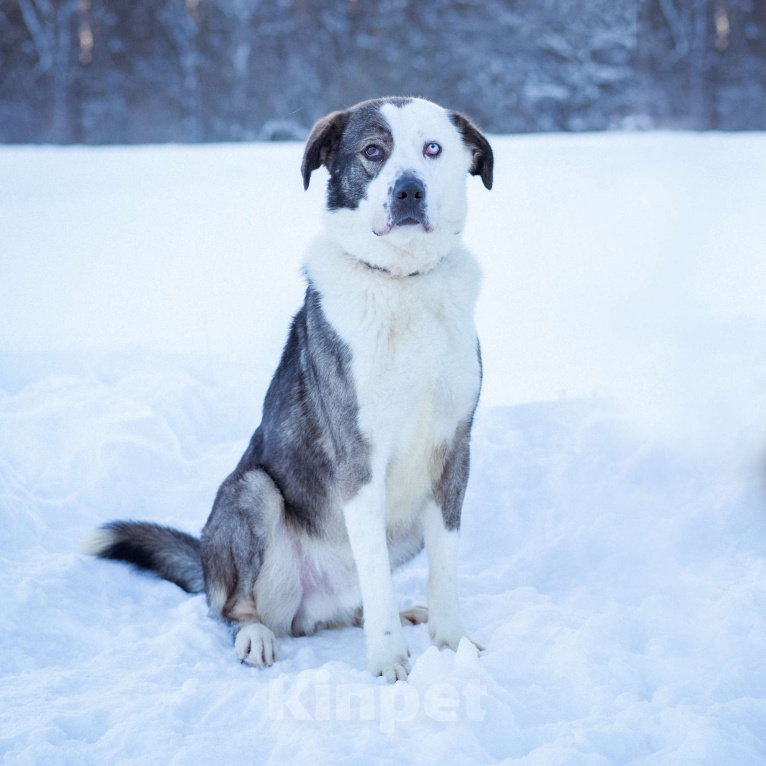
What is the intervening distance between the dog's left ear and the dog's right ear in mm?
362

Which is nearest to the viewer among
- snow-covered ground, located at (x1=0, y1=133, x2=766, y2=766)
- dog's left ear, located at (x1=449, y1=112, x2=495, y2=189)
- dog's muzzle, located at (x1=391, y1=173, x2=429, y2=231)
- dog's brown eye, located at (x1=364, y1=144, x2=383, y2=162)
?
snow-covered ground, located at (x1=0, y1=133, x2=766, y2=766)

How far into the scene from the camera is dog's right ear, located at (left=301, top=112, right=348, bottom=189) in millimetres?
2518

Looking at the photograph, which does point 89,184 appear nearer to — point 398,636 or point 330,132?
point 330,132

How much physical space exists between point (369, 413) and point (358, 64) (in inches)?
327

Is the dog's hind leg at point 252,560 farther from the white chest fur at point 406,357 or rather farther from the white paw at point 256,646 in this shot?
the white chest fur at point 406,357

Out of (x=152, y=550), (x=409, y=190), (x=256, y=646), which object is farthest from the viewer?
(x=152, y=550)

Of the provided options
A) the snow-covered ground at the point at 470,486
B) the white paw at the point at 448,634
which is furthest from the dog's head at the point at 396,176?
the white paw at the point at 448,634

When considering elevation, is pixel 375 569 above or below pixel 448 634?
above

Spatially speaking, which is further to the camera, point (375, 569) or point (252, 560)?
point (252, 560)

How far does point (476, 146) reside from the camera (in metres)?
2.63

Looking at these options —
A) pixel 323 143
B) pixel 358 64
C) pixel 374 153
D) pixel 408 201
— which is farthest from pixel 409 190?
pixel 358 64

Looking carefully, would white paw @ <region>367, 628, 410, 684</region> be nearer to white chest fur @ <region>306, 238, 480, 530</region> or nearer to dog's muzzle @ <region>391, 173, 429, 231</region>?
white chest fur @ <region>306, 238, 480, 530</region>

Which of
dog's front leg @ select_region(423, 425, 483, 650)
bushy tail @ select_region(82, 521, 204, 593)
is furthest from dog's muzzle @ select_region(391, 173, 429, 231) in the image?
bushy tail @ select_region(82, 521, 204, 593)

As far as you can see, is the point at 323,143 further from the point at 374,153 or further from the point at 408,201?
the point at 408,201
